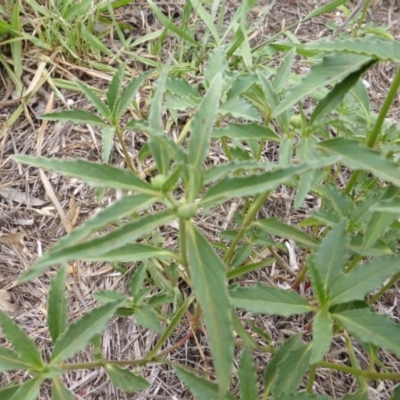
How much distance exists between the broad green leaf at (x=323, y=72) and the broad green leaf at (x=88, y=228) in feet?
0.96

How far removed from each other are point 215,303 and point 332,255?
32 centimetres

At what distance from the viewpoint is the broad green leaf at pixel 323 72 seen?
80cm

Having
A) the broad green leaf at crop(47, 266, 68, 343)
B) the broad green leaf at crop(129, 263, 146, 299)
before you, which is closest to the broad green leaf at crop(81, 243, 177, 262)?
the broad green leaf at crop(47, 266, 68, 343)

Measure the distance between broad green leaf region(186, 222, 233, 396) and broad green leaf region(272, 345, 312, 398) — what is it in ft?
0.91

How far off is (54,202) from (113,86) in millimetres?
578

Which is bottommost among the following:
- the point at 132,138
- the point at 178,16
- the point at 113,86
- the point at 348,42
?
the point at 132,138

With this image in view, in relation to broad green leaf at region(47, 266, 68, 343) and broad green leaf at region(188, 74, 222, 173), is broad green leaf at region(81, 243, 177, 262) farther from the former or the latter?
broad green leaf at region(188, 74, 222, 173)

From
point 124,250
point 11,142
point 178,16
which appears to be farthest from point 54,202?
point 178,16

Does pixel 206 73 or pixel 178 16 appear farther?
pixel 178 16

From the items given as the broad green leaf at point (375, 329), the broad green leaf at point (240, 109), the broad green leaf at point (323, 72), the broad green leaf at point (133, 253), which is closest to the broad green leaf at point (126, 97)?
the broad green leaf at point (240, 109)

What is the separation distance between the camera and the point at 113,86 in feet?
3.82

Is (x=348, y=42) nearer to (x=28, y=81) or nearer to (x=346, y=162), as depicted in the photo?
(x=346, y=162)

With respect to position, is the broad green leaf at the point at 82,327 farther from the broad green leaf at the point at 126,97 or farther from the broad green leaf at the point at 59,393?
the broad green leaf at the point at 126,97

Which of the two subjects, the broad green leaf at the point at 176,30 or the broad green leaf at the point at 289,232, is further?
the broad green leaf at the point at 176,30
